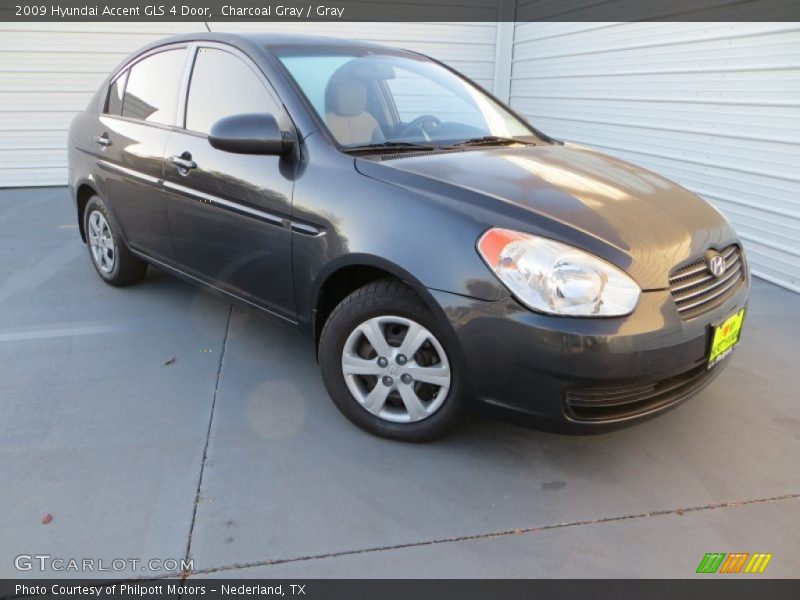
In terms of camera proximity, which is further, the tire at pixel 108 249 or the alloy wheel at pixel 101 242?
the alloy wheel at pixel 101 242

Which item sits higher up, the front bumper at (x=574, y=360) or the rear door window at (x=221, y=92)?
the rear door window at (x=221, y=92)

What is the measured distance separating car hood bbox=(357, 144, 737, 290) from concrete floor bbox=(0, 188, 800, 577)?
818 millimetres

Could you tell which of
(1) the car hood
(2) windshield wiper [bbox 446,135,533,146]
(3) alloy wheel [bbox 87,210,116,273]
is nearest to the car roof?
(2) windshield wiper [bbox 446,135,533,146]

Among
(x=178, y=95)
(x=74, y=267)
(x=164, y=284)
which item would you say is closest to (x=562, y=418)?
(x=178, y=95)

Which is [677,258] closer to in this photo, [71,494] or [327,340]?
[327,340]

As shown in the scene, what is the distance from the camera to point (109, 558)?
1.96 meters

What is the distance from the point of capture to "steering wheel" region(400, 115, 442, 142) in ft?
9.69

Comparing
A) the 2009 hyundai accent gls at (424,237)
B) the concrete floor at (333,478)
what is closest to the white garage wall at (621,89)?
the concrete floor at (333,478)

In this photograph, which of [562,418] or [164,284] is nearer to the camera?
[562,418]

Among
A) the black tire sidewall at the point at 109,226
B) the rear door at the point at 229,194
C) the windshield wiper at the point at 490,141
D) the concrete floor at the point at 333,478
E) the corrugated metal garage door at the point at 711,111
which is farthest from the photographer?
the corrugated metal garage door at the point at 711,111

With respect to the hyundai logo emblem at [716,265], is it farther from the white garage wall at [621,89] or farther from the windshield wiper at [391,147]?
the white garage wall at [621,89]

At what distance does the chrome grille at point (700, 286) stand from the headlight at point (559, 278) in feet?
0.74

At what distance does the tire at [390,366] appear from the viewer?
7.74 feet
